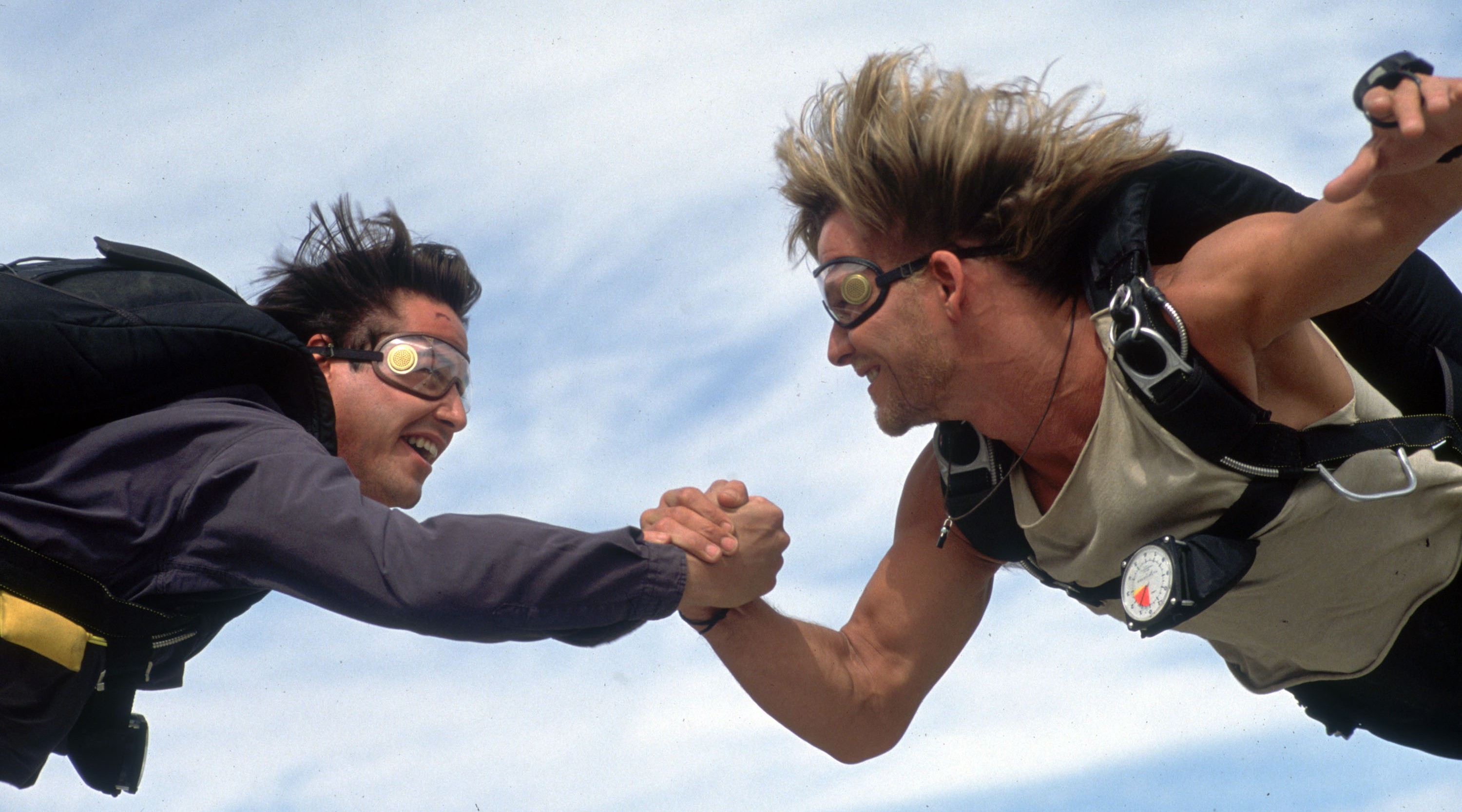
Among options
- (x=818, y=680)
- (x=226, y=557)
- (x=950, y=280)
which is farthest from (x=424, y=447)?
(x=950, y=280)

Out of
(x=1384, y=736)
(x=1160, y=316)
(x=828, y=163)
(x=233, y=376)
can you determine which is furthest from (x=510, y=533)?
(x=1384, y=736)

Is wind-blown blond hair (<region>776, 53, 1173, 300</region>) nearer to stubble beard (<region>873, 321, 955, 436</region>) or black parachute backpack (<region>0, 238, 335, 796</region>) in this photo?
stubble beard (<region>873, 321, 955, 436</region>)

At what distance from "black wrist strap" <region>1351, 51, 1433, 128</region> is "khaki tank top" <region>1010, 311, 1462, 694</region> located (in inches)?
48.9

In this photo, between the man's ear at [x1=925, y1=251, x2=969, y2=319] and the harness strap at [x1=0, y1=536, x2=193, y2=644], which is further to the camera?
the man's ear at [x1=925, y1=251, x2=969, y2=319]

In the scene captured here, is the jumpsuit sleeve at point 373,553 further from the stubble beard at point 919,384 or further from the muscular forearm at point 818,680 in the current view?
the stubble beard at point 919,384

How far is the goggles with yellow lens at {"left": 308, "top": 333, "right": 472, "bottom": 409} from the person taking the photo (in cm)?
550

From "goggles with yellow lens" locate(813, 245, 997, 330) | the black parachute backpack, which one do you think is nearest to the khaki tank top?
"goggles with yellow lens" locate(813, 245, 997, 330)

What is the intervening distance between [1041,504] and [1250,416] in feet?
3.35

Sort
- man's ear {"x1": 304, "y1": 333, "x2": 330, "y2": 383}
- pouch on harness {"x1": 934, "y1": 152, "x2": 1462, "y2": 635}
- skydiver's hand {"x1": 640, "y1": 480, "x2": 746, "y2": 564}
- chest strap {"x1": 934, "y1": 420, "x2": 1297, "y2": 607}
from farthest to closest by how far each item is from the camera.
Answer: man's ear {"x1": 304, "y1": 333, "x2": 330, "y2": 383} → chest strap {"x1": 934, "y1": 420, "x2": 1297, "y2": 607} → skydiver's hand {"x1": 640, "y1": 480, "x2": 746, "y2": 564} → pouch on harness {"x1": 934, "y1": 152, "x2": 1462, "y2": 635}

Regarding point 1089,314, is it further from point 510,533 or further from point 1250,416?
point 510,533

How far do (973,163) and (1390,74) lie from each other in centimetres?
201

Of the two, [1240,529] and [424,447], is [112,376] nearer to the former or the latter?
[424,447]

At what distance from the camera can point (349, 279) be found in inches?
228

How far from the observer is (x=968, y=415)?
197 inches
